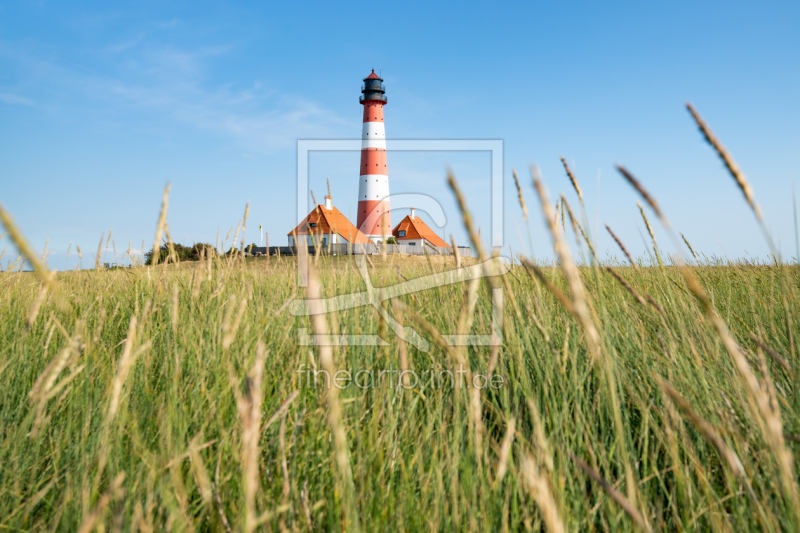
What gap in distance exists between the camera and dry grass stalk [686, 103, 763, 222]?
0.90 m

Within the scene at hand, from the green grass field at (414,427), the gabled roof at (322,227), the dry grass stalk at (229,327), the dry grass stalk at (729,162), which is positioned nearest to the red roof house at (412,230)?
the gabled roof at (322,227)

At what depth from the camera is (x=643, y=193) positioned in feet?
3.03

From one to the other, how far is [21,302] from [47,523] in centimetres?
245

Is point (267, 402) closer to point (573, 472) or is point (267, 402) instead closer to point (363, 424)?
point (363, 424)

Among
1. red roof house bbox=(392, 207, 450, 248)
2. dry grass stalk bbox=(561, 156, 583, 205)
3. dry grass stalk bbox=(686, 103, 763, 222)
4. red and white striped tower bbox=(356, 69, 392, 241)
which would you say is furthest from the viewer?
red roof house bbox=(392, 207, 450, 248)

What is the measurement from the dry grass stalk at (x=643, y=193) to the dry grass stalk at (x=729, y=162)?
15cm

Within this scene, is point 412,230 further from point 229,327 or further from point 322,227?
point 229,327

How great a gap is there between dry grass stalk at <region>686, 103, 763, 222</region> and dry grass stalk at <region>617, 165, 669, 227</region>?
146 mm

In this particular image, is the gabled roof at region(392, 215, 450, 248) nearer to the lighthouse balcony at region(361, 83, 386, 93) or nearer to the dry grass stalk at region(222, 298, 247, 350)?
the lighthouse balcony at region(361, 83, 386, 93)

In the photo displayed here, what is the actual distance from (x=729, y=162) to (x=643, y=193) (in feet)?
0.54

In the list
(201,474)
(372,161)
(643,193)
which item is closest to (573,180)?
(643,193)

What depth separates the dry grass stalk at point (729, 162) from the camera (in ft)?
2.95

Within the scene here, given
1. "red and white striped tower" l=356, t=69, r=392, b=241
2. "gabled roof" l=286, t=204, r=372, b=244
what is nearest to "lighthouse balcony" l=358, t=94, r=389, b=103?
"red and white striped tower" l=356, t=69, r=392, b=241

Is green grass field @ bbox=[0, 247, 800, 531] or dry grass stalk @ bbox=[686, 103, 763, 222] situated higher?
dry grass stalk @ bbox=[686, 103, 763, 222]
